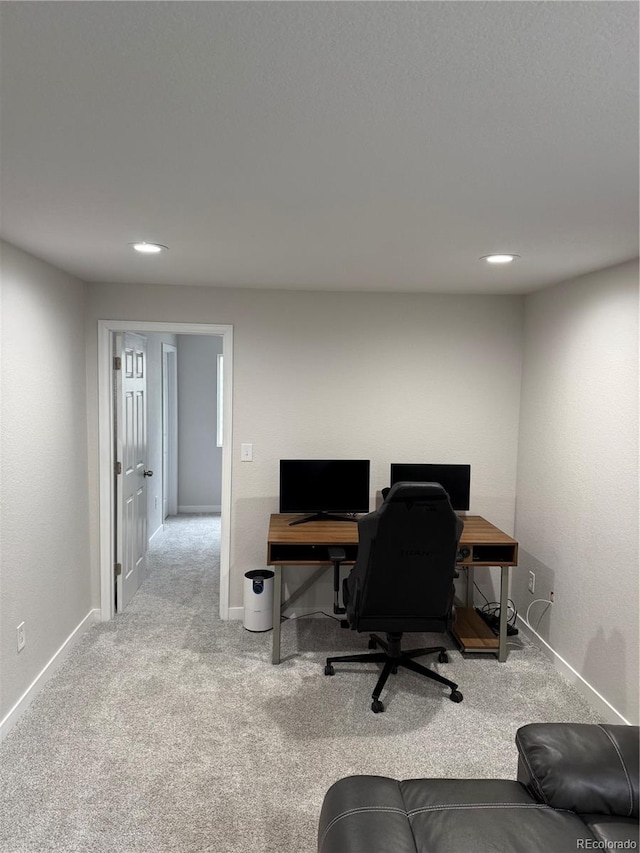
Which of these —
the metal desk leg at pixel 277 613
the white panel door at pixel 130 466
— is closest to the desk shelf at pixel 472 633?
the metal desk leg at pixel 277 613

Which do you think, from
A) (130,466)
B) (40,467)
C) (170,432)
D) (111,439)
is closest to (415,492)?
(40,467)

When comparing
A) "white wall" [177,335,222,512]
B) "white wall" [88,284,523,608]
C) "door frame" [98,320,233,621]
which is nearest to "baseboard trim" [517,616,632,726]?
"white wall" [88,284,523,608]

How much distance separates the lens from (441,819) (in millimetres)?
1577

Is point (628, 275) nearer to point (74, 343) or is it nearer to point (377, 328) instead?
point (377, 328)

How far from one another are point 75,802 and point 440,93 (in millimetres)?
2720

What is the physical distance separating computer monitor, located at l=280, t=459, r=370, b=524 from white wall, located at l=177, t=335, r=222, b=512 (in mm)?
3421

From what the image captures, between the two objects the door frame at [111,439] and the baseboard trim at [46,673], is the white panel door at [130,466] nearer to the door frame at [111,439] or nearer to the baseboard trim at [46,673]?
the door frame at [111,439]

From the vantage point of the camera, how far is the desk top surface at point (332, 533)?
131 inches

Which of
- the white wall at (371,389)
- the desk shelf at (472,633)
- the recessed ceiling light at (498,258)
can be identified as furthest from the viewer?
the white wall at (371,389)

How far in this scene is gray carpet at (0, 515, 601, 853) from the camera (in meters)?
2.11

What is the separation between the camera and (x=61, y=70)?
44.0 inches

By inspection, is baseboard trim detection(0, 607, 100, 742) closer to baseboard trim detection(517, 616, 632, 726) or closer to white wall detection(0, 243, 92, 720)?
white wall detection(0, 243, 92, 720)

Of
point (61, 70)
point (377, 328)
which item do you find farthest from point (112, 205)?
point (377, 328)

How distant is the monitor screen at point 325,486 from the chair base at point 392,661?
88 centimetres
